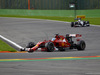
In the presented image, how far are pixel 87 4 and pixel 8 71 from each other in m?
47.5

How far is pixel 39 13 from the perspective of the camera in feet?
192

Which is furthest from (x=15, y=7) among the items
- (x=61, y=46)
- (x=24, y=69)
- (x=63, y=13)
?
(x=24, y=69)

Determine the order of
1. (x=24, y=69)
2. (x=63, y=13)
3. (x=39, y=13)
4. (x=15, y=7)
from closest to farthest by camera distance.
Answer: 1. (x=24, y=69)
2. (x=63, y=13)
3. (x=39, y=13)
4. (x=15, y=7)

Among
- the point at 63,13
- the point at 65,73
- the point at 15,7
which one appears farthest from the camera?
the point at 15,7

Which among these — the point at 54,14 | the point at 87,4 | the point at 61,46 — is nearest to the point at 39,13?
the point at 54,14

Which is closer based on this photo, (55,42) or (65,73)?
(65,73)

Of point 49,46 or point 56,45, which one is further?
point 56,45

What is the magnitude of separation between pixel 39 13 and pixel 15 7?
10.2 m

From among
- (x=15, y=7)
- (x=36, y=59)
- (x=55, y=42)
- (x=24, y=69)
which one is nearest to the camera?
(x=24, y=69)

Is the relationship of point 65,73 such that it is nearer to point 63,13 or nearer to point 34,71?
point 34,71

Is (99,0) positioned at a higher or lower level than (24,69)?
higher

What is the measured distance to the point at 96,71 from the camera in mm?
8391

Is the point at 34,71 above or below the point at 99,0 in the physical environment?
below

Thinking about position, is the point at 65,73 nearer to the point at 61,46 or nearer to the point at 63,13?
the point at 61,46
